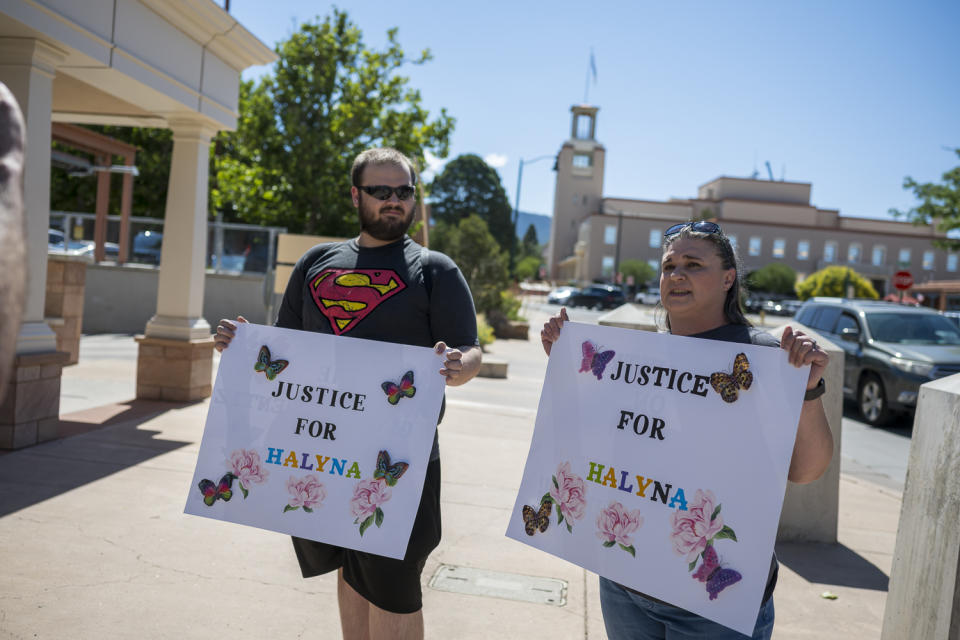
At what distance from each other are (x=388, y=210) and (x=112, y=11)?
545 centimetres

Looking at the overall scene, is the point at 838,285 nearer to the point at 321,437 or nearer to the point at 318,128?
the point at 318,128

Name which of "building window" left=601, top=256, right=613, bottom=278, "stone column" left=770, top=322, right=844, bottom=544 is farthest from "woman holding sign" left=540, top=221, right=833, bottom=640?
"building window" left=601, top=256, right=613, bottom=278

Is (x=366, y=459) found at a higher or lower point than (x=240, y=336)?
lower

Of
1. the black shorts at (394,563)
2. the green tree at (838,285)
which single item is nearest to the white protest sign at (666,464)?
the black shorts at (394,563)

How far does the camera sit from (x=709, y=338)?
2.22m

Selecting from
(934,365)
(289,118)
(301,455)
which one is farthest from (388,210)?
(289,118)

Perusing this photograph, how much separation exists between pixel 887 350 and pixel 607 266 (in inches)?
2588

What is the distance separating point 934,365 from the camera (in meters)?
10.5

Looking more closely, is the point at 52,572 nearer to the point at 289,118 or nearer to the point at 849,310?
the point at 849,310

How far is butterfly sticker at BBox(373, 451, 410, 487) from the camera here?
2.43 meters

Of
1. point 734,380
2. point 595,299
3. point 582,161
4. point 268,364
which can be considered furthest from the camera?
point 582,161

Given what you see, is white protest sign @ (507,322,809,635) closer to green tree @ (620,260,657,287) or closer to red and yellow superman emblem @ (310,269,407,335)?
red and yellow superman emblem @ (310,269,407,335)

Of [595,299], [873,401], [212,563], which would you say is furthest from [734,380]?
[595,299]

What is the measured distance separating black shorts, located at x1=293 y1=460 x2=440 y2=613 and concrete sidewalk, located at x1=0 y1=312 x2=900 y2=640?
1.00 meters
